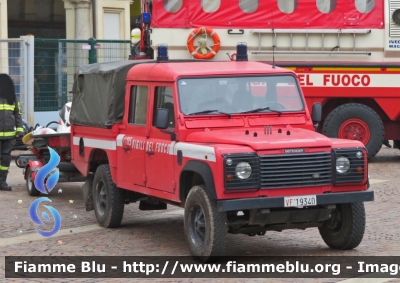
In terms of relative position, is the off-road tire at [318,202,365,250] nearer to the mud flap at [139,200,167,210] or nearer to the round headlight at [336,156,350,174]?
the round headlight at [336,156,350,174]

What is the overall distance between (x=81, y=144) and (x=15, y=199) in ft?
7.47

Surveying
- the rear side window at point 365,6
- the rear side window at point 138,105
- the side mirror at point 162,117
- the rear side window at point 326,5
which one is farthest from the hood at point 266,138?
the rear side window at point 365,6

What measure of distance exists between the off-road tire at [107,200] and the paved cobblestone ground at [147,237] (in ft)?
0.42

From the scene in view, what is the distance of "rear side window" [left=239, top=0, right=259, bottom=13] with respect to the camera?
1781 cm

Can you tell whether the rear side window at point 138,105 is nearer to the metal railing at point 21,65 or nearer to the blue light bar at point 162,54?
the blue light bar at point 162,54

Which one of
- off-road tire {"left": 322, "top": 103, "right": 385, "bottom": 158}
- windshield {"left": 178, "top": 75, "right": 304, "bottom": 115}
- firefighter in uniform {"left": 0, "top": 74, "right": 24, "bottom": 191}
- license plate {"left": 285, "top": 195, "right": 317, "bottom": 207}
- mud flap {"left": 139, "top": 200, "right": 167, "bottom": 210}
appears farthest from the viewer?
off-road tire {"left": 322, "top": 103, "right": 385, "bottom": 158}

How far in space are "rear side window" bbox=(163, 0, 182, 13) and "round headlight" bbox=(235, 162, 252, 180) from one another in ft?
30.6

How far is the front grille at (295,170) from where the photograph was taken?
8.93 metres

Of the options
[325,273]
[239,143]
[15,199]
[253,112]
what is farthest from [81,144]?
[325,273]

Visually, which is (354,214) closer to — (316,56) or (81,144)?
(81,144)

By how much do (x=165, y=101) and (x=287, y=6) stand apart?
8.15 metres

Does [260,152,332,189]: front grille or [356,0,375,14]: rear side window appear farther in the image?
Result: [356,0,375,14]: rear side window

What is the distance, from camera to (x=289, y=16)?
17.9 m

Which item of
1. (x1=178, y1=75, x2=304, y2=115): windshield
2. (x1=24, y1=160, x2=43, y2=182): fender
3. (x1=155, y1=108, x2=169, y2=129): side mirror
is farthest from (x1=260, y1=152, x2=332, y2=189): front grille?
(x1=24, y1=160, x2=43, y2=182): fender
